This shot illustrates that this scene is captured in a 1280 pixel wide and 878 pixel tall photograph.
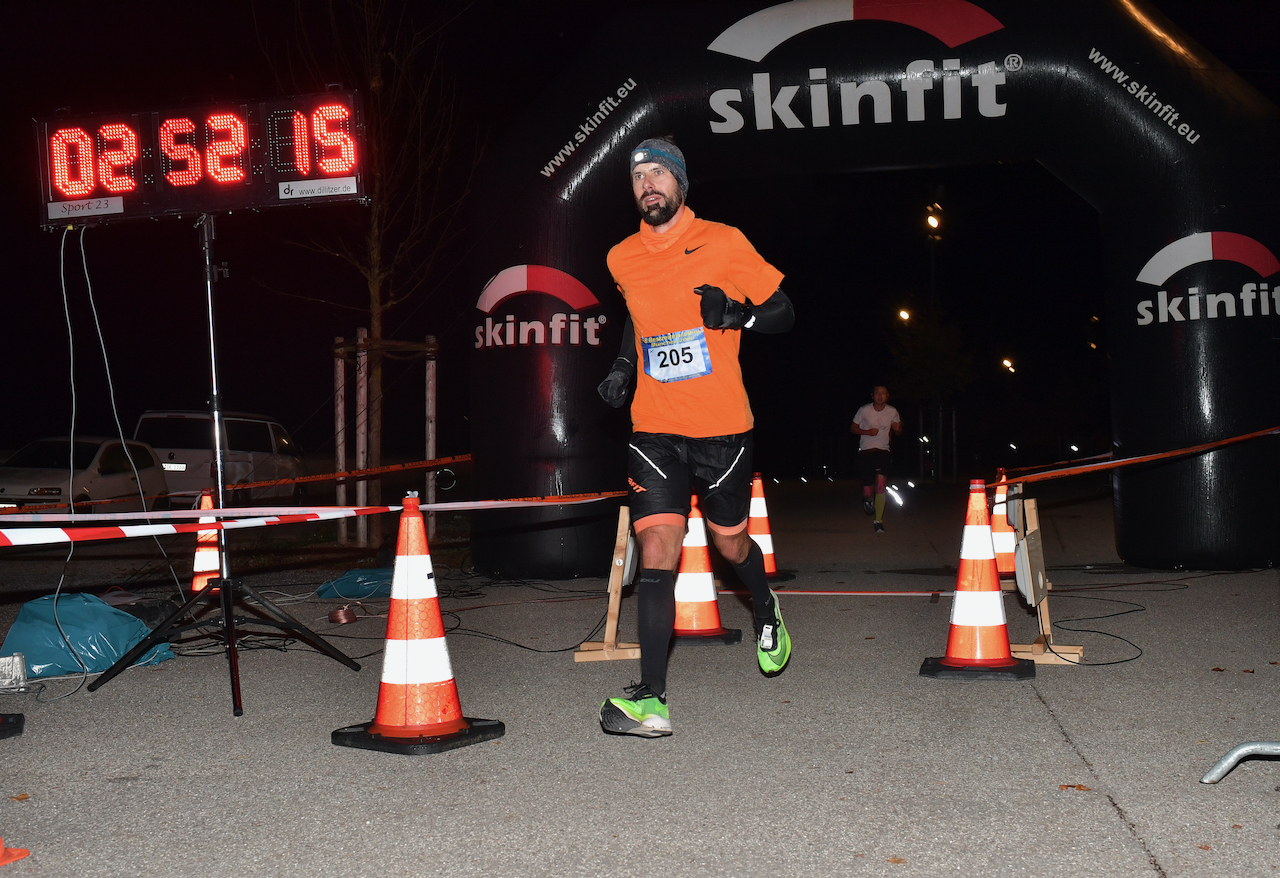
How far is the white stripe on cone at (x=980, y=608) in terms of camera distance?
18.2 feet

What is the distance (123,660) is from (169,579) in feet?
16.0

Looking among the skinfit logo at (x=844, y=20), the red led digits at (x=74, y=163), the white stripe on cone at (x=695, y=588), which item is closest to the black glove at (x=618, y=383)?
the white stripe on cone at (x=695, y=588)

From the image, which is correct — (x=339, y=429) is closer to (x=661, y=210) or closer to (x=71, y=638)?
(x=71, y=638)

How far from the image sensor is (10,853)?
3.16m

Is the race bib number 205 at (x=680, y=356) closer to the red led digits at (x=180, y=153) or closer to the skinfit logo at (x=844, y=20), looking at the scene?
the red led digits at (x=180, y=153)

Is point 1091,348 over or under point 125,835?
over

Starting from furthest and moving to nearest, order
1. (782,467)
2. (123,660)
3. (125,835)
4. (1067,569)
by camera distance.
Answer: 1. (782,467)
2. (1067,569)
3. (123,660)
4. (125,835)

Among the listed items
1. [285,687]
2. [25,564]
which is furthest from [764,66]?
[25,564]

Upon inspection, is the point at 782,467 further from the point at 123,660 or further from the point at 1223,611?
the point at 123,660

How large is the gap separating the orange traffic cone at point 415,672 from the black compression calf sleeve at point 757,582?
1427 mm

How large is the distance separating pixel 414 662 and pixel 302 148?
10.4 ft

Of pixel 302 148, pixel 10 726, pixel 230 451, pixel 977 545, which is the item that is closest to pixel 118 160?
pixel 302 148

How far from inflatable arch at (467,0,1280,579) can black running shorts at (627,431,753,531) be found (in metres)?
4.30

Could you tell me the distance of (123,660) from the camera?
539 centimetres
